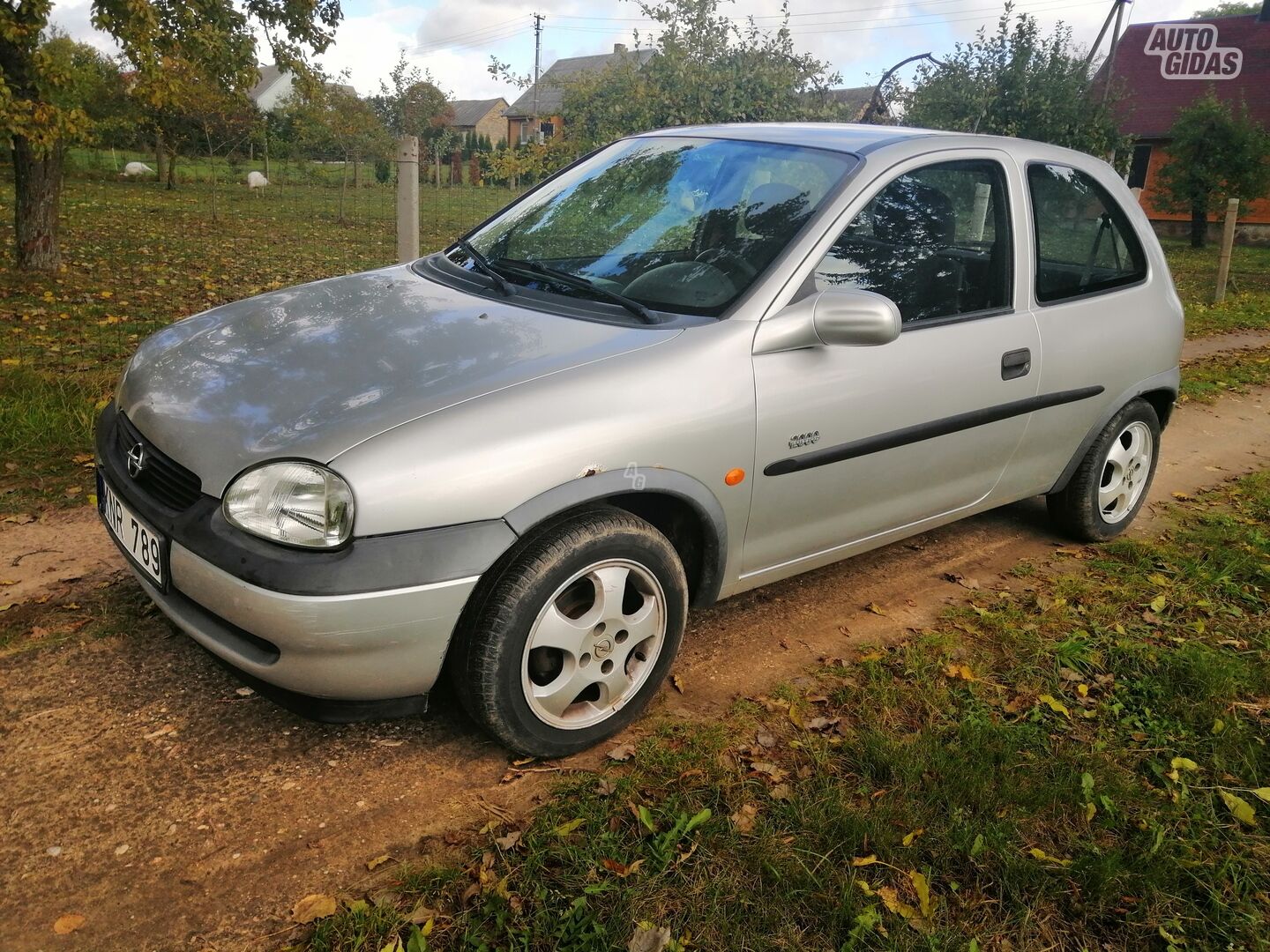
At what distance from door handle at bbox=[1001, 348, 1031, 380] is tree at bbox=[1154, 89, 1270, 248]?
26.7m

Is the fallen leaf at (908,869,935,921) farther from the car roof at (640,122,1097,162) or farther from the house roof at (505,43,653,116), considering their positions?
the house roof at (505,43,653,116)

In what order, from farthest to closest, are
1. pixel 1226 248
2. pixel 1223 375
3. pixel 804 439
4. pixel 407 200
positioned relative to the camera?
pixel 1226 248 < pixel 1223 375 < pixel 407 200 < pixel 804 439

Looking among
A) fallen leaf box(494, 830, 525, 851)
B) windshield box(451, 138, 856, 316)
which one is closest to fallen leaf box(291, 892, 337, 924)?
fallen leaf box(494, 830, 525, 851)

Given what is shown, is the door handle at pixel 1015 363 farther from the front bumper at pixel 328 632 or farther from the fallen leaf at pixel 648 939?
the fallen leaf at pixel 648 939

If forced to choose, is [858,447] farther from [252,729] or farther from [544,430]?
[252,729]

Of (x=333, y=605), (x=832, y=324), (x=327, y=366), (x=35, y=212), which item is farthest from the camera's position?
(x=35, y=212)

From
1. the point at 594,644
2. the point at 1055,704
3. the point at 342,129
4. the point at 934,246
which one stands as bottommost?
the point at 1055,704

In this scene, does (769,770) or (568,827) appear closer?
(568,827)

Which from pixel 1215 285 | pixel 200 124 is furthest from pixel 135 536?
pixel 200 124

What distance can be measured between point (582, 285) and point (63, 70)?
8241mm

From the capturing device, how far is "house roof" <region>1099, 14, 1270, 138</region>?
33.0 meters

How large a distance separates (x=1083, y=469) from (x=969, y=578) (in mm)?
745

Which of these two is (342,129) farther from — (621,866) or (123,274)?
(621,866)

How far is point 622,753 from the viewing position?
2.98 m
